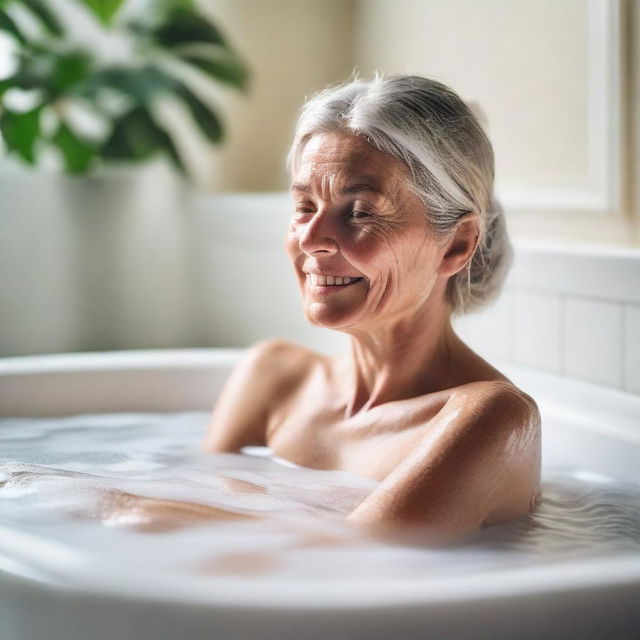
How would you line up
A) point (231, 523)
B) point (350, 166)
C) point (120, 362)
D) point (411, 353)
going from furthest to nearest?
point (120, 362), point (411, 353), point (350, 166), point (231, 523)

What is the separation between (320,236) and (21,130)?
177 centimetres

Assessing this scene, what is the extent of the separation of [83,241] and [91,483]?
6.51 ft

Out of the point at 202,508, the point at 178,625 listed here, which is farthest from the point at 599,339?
the point at 178,625

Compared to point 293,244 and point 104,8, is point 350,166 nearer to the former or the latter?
point 293,244

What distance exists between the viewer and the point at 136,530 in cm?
117

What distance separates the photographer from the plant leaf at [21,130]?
294 centimetres

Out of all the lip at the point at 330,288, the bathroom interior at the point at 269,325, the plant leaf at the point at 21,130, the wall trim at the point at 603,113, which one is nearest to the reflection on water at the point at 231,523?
the bathroom interior at the point at 269,325

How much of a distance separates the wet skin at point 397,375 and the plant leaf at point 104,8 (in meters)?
1.78

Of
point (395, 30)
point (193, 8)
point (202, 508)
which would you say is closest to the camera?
point (202, 508)

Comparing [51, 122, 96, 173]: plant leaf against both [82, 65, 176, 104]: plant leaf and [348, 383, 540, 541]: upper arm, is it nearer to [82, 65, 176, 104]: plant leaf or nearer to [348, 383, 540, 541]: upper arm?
[82, 65, 176, 104]: plant leaf

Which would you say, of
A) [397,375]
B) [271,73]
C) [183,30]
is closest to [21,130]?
[183,30]

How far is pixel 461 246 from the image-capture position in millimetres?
1529

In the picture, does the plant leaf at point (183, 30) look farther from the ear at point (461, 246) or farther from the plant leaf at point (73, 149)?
the ear at point (461, 246)

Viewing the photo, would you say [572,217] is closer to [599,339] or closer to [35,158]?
[599,339]
